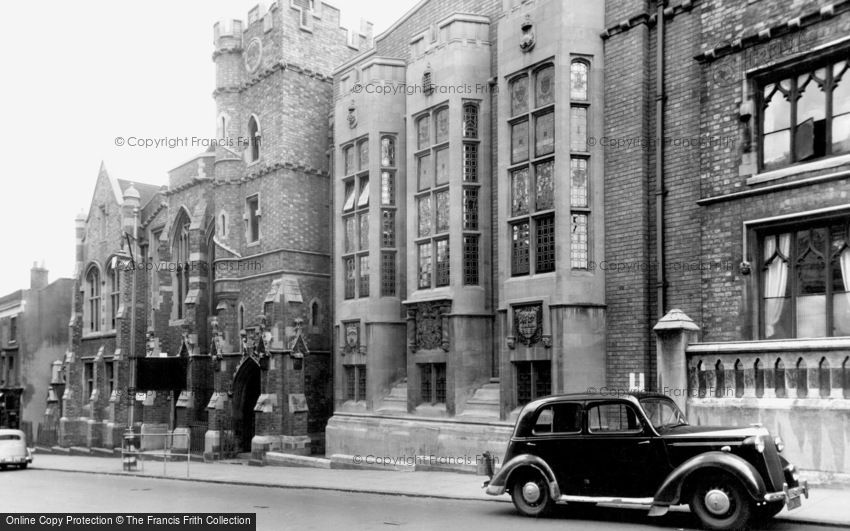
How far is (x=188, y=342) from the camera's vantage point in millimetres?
30875

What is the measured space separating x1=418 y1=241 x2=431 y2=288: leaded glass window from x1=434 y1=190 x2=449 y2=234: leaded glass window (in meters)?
0.58

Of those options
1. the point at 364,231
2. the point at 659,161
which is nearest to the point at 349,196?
the point at 364,231

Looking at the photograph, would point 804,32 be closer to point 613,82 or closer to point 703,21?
point 703,21

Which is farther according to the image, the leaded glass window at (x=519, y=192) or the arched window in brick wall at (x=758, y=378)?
the leaded glass window at (x=519, y=192)

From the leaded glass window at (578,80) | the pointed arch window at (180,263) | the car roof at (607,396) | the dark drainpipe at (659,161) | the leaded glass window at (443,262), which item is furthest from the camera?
the pointed arch window at (180,263)

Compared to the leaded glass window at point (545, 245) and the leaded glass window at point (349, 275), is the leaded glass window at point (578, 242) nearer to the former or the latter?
the leaded glass window at point (545, 245)

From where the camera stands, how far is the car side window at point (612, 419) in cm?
1145

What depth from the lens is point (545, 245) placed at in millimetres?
18078

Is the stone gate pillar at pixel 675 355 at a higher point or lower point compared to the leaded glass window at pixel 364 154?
lower

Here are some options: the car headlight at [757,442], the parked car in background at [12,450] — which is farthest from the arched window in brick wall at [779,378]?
the parked car in background at [12,450]

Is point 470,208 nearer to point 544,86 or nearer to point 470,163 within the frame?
point 470,163

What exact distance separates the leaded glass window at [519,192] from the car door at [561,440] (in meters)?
7.04

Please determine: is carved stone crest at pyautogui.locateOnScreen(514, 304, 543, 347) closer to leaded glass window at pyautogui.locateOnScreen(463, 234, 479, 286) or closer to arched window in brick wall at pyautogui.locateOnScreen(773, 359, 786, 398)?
leaded glass window at pyautogui.locateOnScreen(463, 234, 479, 286)

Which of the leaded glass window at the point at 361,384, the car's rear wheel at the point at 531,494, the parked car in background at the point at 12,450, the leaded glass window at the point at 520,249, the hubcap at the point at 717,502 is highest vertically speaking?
the leaded glass window at the point at 520,249
